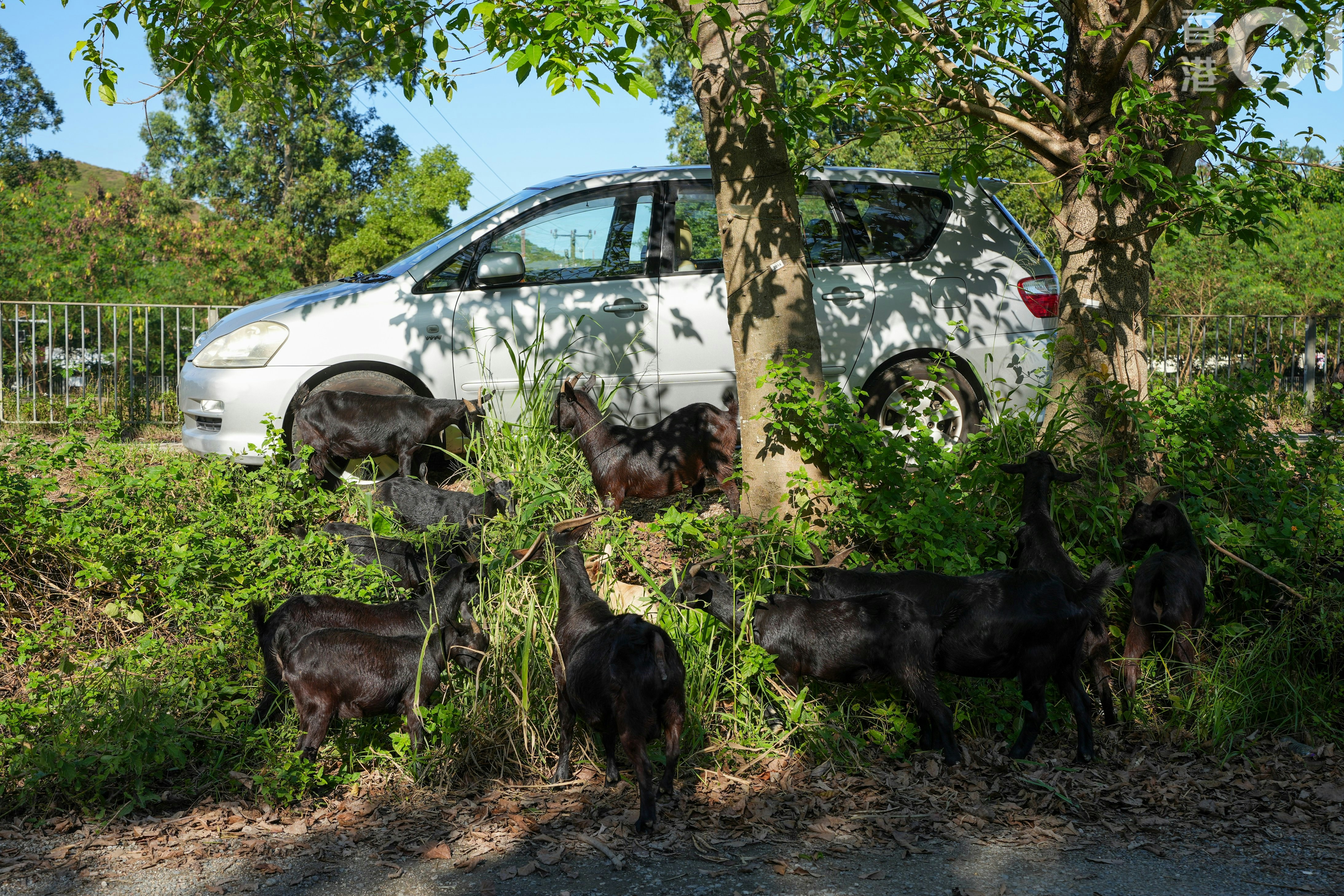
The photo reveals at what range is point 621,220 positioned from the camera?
25.4ft

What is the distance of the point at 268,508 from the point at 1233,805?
5.29 meters

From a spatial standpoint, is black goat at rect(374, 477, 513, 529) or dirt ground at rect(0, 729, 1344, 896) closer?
dirt ground at rect(0, 729, 1344, 896)

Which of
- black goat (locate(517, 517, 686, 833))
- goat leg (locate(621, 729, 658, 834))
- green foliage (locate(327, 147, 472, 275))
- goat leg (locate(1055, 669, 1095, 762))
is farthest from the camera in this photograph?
green foliage (locate(327, 147, 472, 275))

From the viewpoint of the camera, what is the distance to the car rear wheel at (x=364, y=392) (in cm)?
704

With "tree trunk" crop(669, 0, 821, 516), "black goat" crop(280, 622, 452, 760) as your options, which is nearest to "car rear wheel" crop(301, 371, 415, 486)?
"tree trunk" crop(669, 0, 821, 516)

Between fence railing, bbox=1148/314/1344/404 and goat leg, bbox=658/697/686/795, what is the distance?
36.5ft

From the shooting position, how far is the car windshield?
296 inches

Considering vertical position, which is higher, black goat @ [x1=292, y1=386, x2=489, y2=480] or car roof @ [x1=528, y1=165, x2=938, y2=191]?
car roof @ [x1=528, y1=165, x2=938, y2=191]

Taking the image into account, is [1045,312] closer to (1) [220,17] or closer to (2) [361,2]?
(2) [361,2]

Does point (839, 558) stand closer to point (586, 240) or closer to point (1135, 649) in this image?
point (1135, 649)

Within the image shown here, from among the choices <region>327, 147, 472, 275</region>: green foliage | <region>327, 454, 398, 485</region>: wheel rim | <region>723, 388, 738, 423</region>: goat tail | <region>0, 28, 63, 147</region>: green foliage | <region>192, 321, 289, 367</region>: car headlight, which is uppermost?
<region>0, 28, 63, 147</region>: green foliage

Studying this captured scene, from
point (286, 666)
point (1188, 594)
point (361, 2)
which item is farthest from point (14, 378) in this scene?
point (1188, 594)

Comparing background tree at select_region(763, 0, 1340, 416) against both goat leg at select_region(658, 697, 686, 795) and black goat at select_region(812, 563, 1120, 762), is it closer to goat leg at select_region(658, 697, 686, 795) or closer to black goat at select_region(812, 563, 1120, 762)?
black goat at select_region(812, 563, 1120, 762)

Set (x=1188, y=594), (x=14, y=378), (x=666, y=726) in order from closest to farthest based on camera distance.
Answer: (x=666, y=726) < (x=1188, y=594) < (x=14, y=378)
